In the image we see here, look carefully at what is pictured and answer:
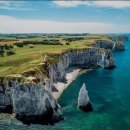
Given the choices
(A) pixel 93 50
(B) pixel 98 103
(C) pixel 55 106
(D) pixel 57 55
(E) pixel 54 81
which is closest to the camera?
(C) pixel 55 106

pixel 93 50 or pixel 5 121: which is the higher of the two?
pixel 93 50

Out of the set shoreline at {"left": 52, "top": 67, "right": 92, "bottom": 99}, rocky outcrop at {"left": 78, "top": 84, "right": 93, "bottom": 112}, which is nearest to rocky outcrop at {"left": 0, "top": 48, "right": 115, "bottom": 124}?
rocky outcrop at {"left": 78, "top": 84, "right": 93, "bottom": 112}

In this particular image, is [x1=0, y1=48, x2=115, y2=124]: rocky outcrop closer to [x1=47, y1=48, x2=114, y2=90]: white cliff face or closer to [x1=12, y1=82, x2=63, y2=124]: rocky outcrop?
[x1=12, y1=82, x2=63, y2=124]: rocky outcrop

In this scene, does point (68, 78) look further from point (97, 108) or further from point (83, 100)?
point (83, 100)

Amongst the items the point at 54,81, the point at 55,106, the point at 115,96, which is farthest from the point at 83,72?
the point at 55,106

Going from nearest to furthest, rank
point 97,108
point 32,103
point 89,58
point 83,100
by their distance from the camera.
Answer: point 32,103 → point 83,100 → point 97,108 → point 89,58

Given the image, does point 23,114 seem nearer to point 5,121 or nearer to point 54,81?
point 5,121

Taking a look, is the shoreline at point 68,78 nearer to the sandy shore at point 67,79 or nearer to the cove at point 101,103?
the sandy shore at point 67,79

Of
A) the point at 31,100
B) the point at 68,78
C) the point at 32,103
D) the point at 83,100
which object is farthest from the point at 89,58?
the point at 32,103
